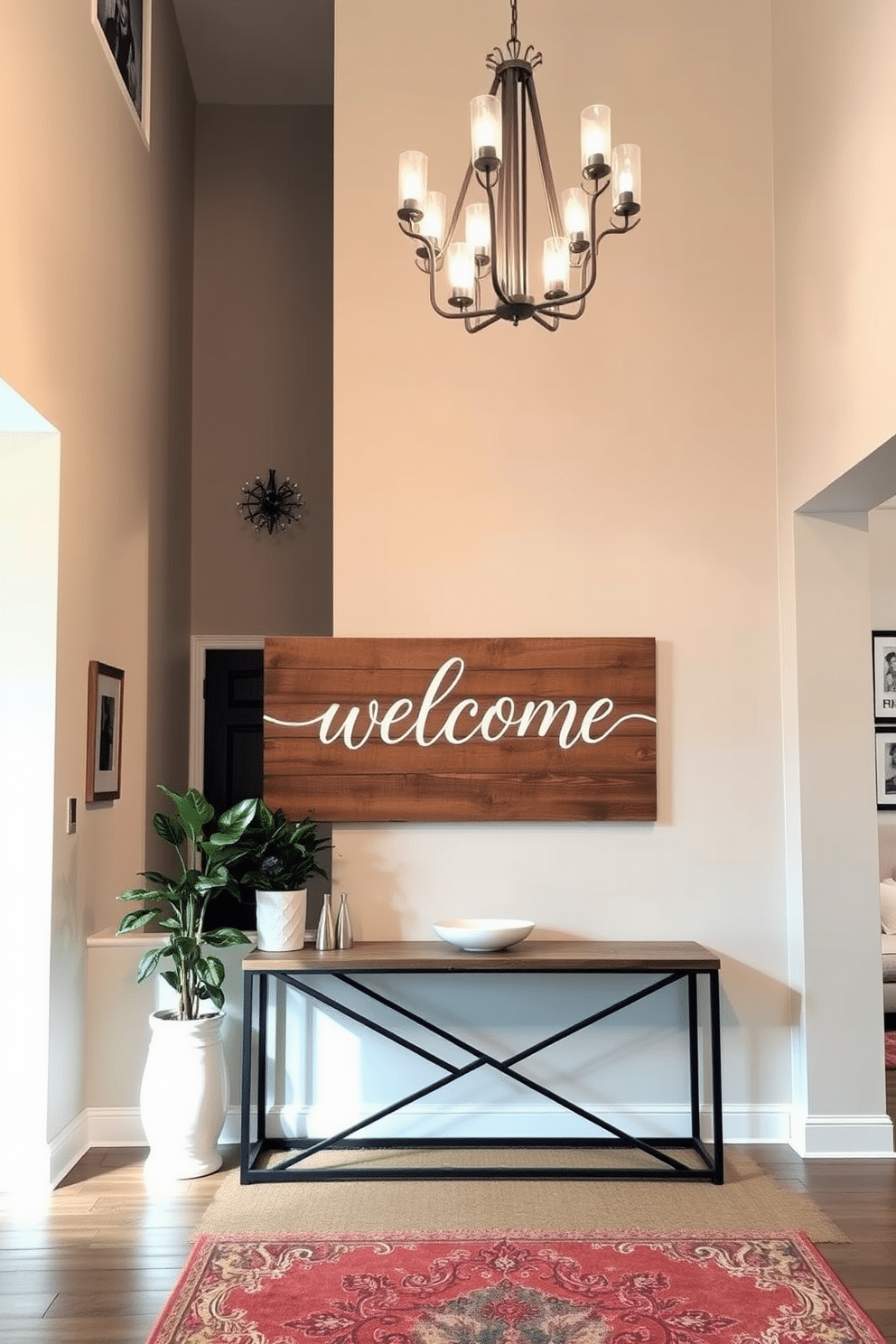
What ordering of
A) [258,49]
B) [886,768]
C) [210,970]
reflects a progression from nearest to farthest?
[210,970] → [258,49] → [886,768]

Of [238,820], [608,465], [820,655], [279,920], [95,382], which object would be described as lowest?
[279,920]

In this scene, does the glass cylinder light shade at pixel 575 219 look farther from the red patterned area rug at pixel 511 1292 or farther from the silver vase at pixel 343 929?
the red patterned area rug at pixel 511 1292

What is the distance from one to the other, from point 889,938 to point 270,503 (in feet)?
12.6

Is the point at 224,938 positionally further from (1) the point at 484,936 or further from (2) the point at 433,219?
(2) the point at 433,219

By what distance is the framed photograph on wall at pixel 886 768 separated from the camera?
6926 mm

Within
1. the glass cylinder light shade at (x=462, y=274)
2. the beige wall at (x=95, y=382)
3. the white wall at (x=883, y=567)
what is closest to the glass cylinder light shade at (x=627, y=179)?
the glass cylinder light shade at (x=462, y=274)

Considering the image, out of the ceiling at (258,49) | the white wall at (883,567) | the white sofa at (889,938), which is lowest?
the white sofa at (889,938)

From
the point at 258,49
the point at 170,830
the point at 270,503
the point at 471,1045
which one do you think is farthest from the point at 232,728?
the point at 258,49

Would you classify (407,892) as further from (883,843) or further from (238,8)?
(238,8)

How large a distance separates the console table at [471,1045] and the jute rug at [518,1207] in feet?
0.19

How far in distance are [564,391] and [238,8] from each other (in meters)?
2.91

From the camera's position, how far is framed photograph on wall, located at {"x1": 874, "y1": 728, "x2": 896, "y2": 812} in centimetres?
693

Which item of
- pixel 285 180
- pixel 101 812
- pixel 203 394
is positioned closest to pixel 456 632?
pixel 101 812

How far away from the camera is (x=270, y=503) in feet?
20.3
